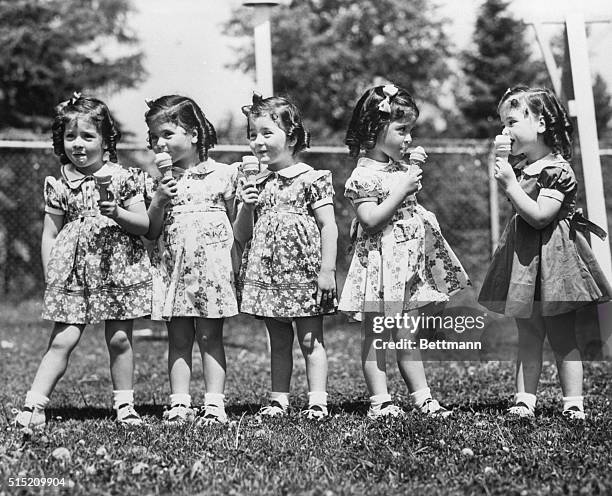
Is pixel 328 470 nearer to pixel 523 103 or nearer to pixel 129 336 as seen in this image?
pixel 129 336

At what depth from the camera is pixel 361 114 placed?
14.4ft

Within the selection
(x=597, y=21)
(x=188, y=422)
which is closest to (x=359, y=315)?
(x=188, y=422)

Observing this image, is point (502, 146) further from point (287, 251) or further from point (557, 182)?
point (287, 251)

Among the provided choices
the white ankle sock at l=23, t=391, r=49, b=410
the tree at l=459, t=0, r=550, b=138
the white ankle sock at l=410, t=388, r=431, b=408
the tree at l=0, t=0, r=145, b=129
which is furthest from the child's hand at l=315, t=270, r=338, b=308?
the tree at l=459, t=0, r=550, b=138

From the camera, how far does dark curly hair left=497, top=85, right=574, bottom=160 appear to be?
4.36 metres

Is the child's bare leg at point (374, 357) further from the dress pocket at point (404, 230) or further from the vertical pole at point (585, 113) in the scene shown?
the vertical pole at point (585, 113)

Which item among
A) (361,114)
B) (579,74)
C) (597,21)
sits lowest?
(361,114)

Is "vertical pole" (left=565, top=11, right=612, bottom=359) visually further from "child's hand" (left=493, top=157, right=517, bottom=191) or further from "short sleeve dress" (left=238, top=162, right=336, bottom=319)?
"short sleeve dress" (left=238, top=162, right=336, bottom=319)

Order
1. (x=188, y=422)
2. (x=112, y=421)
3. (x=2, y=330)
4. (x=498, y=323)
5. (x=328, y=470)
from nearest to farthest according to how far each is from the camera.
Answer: (x=328, y=470)
(x=188, y=422)
(x=112, y=421)
(x=498, y=323)
(x=2, y=330)

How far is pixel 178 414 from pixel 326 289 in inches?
36.9

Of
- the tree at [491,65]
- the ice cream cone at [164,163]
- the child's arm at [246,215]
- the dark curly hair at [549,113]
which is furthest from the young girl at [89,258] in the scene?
the tree at [491,65]

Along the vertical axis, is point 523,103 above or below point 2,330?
above

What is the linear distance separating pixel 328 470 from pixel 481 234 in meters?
7.91

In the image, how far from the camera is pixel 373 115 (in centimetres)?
434
